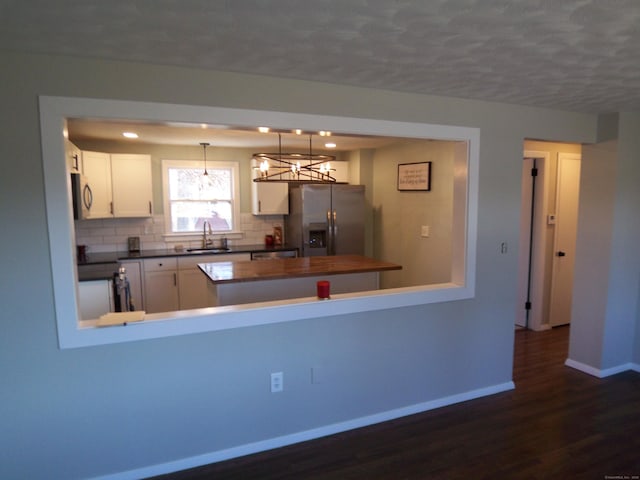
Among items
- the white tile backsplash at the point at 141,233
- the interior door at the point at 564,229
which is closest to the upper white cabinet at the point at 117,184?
the white tile backsplash at the point at 141,233

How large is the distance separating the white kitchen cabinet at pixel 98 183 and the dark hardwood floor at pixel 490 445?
3315 millimetres

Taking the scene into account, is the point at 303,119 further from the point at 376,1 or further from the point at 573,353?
the point at 573,353

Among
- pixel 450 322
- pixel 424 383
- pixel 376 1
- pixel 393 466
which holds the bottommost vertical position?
pixel 393 466

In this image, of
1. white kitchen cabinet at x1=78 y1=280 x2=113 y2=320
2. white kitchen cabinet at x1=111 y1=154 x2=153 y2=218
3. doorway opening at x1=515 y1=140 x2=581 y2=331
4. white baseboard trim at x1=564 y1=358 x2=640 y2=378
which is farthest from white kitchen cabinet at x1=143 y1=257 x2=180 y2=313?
white baseboard trim at x1=564 y1=358 x2=640 y2=378

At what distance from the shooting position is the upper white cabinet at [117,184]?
456cm

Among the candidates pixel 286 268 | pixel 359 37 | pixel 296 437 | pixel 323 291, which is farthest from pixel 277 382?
pixel 359 37

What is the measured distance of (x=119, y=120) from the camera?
209 centimetres

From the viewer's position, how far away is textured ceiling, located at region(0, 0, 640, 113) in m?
1.48

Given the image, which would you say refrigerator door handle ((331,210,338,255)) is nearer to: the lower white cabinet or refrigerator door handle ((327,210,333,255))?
refrigerator door handle ((327,210,333,255))

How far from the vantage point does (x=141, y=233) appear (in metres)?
5.23

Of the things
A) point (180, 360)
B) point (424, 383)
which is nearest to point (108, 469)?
point (180, 360)

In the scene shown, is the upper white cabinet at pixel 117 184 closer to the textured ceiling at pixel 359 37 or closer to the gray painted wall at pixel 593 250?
the textured ceiling at pixel 359 37

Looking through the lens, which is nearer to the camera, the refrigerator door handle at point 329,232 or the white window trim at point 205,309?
the white window trim at point 205,309

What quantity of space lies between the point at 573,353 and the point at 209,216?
14.8 feet
